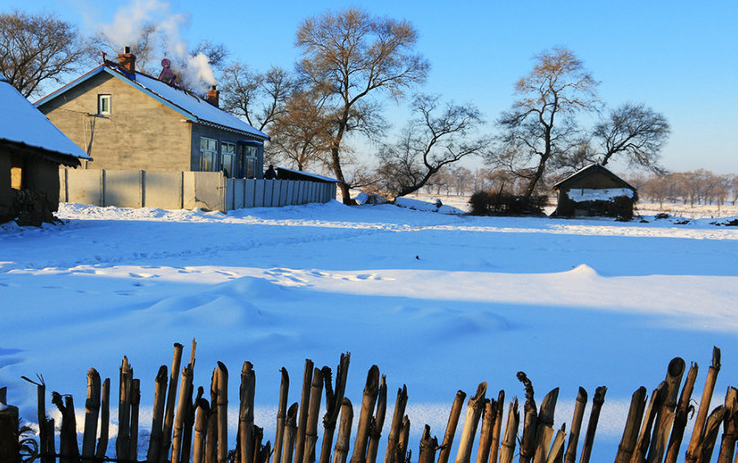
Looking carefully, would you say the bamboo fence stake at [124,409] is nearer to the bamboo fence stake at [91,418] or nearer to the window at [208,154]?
the bamboo fence stake at [91,418]

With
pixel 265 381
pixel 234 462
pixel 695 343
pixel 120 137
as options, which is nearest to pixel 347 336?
pixel 265 381

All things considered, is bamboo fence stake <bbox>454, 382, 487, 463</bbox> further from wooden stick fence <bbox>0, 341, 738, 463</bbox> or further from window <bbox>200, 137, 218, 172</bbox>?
window <bbox>200, 137, 218, 172</bbox>

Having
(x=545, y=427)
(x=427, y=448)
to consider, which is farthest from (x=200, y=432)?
(x=545, y=427)

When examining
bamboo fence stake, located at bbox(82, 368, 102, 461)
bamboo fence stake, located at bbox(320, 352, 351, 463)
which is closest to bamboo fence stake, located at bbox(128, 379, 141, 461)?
bamboo fence stake, located at bbox(82, 368, 102, 461)

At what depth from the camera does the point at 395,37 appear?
116ft

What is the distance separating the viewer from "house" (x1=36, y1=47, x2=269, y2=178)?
2350 centimetres

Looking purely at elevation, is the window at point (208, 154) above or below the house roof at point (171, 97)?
below

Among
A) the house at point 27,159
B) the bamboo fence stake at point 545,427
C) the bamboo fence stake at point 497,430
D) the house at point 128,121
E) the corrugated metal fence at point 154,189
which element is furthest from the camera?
the house at point 128,121

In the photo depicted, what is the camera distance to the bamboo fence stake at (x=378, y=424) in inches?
71.2

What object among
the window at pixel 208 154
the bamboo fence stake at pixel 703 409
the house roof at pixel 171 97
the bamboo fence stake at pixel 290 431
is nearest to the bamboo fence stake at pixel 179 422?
the bamboo fence stake at pixel 290 431

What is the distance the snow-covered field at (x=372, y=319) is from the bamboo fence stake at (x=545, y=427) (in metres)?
1.04

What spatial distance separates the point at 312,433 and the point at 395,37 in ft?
121

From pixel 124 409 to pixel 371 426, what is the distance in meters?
1.02

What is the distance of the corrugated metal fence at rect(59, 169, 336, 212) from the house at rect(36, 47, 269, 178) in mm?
2869
